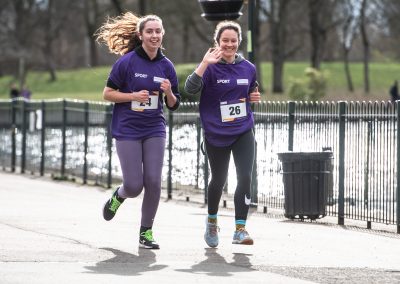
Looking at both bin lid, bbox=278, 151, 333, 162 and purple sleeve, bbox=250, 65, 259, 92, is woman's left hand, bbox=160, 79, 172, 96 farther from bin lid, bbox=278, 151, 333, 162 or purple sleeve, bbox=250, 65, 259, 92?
bin lid, bbox=278, 151, 333, 162

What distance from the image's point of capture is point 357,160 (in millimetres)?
13977

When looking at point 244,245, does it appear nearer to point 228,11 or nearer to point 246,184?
point 246,184

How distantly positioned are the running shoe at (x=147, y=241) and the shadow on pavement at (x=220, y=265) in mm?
481

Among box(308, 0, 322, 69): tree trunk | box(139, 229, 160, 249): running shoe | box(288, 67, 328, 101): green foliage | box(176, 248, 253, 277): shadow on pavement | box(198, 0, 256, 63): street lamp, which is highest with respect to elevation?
box(308, 0, 322, 69): tree trunk

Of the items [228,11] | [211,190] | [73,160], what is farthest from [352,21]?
[211,190]

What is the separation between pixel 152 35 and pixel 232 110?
34.9 inches

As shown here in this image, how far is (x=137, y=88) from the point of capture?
10.1m

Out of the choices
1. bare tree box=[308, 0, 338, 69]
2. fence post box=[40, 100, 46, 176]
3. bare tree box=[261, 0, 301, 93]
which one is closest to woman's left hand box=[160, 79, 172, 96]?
fence post box=[40, 100, 46, 176]

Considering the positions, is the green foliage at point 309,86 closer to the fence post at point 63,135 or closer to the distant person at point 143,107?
the fence post at point 63,135

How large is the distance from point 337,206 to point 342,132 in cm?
98

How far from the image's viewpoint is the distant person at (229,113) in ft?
33.7

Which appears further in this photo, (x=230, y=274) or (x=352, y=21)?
(x=352, y=21)

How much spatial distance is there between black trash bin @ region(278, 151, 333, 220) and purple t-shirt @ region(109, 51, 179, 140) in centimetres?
398

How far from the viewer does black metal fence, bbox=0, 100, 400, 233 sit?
13398mm
